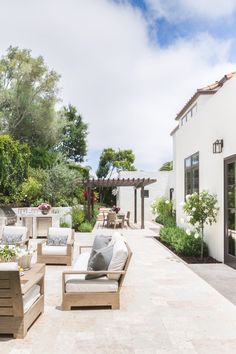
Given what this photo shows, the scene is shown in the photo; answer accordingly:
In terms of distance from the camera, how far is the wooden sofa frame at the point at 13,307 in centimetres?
418

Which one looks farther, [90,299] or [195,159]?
[195,159]

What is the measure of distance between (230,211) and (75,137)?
32332mm

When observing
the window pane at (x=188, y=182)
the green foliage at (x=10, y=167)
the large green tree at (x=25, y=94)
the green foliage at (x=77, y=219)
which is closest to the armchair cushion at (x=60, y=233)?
the window pane at (x=188, y=182)

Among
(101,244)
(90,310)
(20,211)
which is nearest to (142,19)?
(101,244)

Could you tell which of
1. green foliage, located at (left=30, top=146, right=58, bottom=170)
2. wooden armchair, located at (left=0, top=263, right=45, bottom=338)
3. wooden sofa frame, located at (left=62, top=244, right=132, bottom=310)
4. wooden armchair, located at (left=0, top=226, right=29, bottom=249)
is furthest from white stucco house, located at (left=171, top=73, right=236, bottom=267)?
green foliage, located at (left=30, top=146, right=58, bottom=170)

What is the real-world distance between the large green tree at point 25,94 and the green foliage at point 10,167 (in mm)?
7368

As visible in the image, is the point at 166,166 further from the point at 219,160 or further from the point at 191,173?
the point at 219,160

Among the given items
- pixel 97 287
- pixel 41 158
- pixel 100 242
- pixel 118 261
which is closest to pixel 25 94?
pixel 41 158

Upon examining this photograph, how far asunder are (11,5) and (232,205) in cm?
726

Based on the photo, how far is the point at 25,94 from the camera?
27641 mm

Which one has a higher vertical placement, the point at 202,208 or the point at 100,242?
the point at 202,208

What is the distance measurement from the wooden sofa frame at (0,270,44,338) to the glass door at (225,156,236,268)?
18.4 feet

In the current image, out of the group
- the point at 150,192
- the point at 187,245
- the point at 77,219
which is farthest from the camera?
the point at 150,192

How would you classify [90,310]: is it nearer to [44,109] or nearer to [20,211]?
[20,211]
